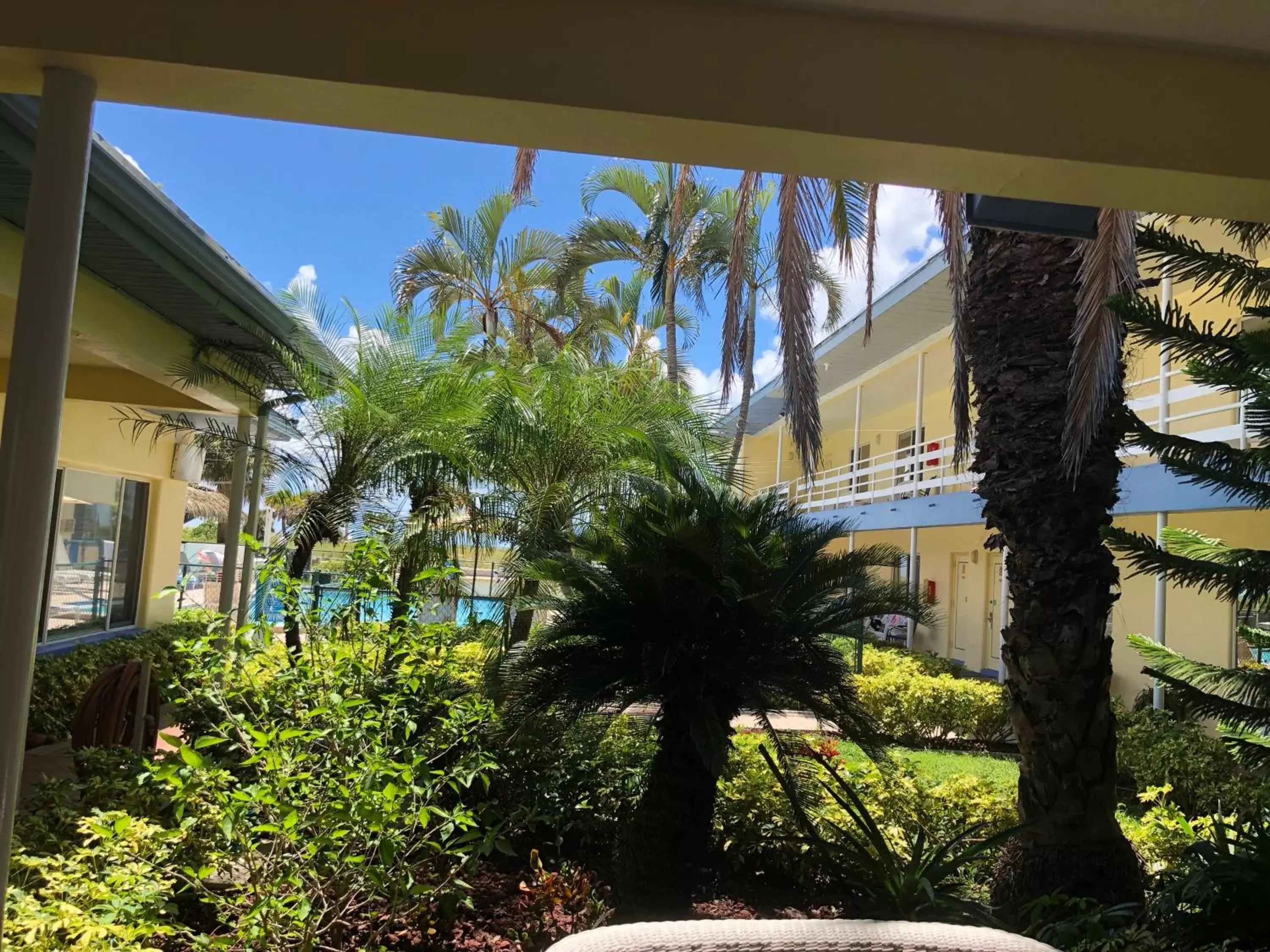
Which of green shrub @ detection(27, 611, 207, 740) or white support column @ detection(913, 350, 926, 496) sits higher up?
white support column @ detection(913, 350, 926, 496)

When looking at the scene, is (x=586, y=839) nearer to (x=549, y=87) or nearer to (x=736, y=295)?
(x=549, y=87)

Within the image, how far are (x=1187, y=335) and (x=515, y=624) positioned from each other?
18.0 feet

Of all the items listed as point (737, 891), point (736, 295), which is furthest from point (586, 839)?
point (736, 295)

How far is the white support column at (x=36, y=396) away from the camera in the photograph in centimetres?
236

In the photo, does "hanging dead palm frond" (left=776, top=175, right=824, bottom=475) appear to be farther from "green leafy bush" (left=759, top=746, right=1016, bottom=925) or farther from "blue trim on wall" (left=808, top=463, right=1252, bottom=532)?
"green leafy bush" (left=759, top=746, right=1016, bottom=925)

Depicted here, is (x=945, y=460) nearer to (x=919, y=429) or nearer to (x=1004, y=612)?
(x=919, y=429)

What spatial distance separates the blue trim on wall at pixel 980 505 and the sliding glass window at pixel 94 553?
344 inches

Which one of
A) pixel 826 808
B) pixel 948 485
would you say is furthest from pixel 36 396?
pixel 948 485

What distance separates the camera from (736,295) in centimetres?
1341

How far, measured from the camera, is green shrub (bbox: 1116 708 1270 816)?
809cm

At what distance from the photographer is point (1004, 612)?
46.5 feet

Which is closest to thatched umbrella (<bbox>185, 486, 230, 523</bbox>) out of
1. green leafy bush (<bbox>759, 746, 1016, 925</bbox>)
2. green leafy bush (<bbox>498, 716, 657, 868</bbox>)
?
green leafy bush (<bbox>498, 716, 657, 868</bbox>)

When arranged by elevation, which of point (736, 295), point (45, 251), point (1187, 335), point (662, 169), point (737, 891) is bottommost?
point (737, 891)

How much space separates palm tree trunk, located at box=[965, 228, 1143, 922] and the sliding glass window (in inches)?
374
